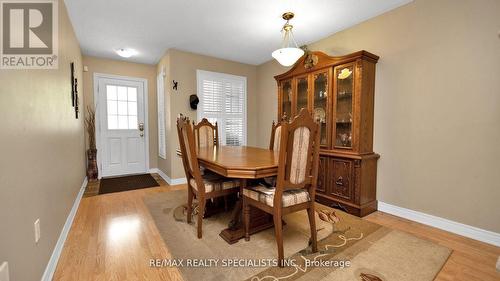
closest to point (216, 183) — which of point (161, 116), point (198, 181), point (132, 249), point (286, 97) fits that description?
point (198, 181)

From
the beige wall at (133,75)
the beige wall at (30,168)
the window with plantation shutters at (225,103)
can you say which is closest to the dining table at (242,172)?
the beige wall at (30,168)

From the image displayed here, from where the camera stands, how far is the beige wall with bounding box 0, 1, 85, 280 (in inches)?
41.3

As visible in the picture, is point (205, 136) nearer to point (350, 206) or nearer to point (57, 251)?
point (57, 251)

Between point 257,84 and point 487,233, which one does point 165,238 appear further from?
point 257,84

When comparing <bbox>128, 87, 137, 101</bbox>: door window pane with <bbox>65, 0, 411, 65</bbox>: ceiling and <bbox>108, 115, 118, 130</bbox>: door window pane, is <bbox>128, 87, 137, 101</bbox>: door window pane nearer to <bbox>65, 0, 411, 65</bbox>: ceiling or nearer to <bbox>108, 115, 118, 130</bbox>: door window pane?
<bbox>108, 115, 118, 130</bbox>: door window pane

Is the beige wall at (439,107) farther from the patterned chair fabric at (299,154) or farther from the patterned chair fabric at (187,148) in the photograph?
the patterned chair fabric at (187,148)

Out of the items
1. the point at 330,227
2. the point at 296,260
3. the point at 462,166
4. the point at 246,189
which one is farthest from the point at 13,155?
the point at 462,166

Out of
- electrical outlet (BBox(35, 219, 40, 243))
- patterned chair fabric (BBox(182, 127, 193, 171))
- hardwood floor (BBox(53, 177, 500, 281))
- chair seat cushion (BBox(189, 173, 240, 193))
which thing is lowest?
hardwood floor (BBox(53, 177, 500, 281))

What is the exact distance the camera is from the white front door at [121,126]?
438 centimetres

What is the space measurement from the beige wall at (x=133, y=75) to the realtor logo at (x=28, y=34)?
7.98ft

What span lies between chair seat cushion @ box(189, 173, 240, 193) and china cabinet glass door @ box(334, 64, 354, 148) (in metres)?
1.50

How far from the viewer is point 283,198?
163 centimetres

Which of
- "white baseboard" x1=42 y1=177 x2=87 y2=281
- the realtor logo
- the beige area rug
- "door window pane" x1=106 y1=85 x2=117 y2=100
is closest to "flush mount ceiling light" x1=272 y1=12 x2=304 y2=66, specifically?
the beige area rug

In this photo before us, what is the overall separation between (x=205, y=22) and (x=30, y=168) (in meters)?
2.43
